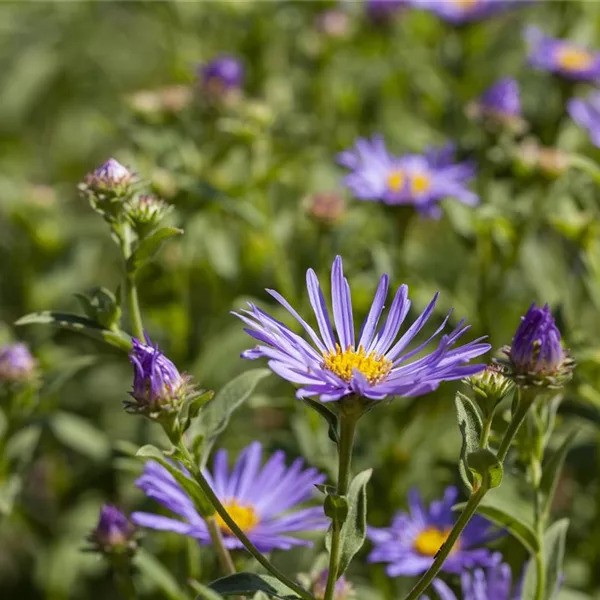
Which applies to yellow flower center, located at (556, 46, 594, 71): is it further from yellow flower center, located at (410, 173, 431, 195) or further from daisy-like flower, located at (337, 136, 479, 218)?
yellow flower center, located at (410, 173, 431, 195)

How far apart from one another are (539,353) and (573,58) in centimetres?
139

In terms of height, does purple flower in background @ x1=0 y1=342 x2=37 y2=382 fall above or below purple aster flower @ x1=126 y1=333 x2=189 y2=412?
above

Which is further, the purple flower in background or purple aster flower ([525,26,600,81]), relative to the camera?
purple aster flower ([525,26,600,81])

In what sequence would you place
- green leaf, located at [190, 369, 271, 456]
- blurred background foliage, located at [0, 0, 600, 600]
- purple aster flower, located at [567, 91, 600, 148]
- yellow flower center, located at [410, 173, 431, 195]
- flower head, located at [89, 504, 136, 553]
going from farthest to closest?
purple aster flower, located at [567, 91, 600, 148] → yellow flower center, located at [410, 173, 431, 195] → blurred background foliage, located at [0, 0, 600, 600] → flower head, located at [89, 504, 136, 553] → green leaf, located at [190, 369, 271, 456]

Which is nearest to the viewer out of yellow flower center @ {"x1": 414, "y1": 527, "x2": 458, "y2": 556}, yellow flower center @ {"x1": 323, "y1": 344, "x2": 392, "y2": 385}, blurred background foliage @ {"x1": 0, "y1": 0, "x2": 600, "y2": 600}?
yellow flower center @ {"x1": 323, "y1": 344, "x2": 392, "y2": 385}

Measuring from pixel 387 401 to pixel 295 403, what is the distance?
74 cm

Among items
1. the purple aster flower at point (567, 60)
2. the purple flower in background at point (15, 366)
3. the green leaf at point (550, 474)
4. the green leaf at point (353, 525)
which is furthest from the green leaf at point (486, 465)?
the purple aster flower at point (567, 60)

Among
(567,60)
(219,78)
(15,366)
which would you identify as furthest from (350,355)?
(567,60)

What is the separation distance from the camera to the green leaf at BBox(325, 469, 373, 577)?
0.93 meters

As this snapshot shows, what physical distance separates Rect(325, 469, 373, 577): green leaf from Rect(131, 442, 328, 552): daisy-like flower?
170mm

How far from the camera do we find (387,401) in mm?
861

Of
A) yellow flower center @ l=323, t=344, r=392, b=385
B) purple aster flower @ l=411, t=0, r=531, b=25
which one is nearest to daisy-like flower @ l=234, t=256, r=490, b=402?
yellow flower center @ l=323, t=344, r=392, b=385

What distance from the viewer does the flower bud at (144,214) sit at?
109 cm

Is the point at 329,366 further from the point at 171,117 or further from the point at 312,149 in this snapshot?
the point at 312,149
